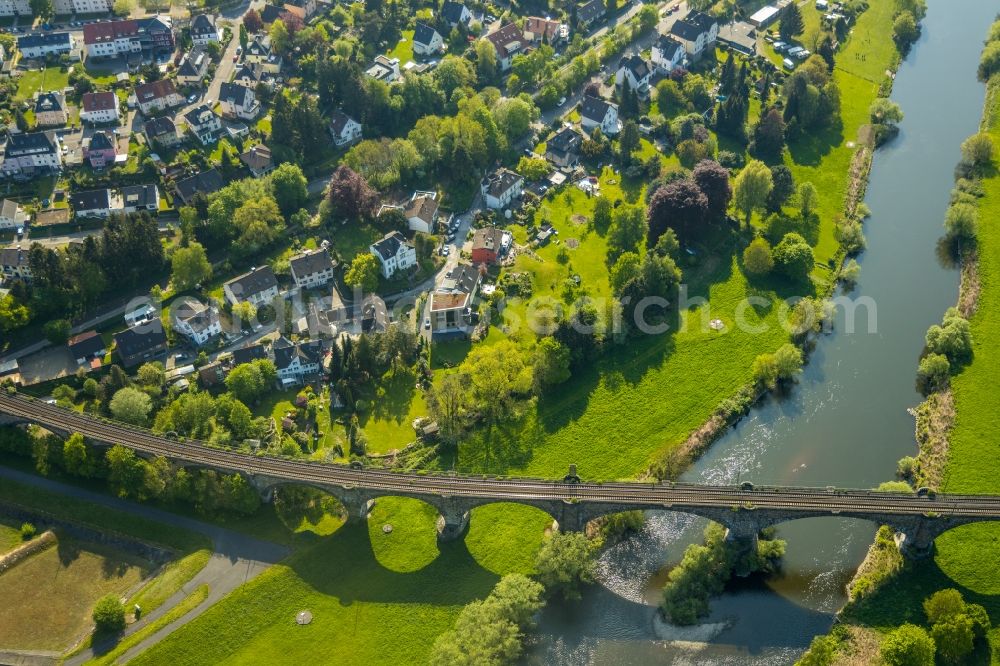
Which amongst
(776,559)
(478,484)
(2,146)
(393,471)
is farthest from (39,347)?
(776,559)

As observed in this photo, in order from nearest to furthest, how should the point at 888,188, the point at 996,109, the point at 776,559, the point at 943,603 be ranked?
the point at 943,603, the point at 776,559, the point at 888,188, the point at 996,109

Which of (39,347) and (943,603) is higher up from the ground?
(39,347)

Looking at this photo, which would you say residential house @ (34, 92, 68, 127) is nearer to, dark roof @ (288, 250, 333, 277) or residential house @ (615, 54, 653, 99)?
dark roof @ (288, 250, 333, 277)

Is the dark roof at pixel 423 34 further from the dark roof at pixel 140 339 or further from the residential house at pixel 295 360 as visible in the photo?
the dark roof at pixel 140 339

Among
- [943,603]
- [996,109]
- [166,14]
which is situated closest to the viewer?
[943,603]

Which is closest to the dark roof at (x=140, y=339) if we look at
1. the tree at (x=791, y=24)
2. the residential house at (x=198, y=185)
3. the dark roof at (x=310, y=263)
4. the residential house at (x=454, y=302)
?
the dark roof at (x=310, y=263)

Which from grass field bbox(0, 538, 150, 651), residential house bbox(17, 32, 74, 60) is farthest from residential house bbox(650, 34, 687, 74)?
grass field bbox(0, 538, 150, 651)

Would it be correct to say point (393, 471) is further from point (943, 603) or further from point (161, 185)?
point (161, 185)
